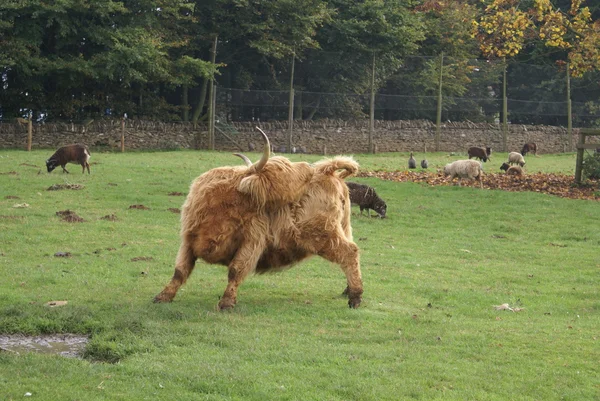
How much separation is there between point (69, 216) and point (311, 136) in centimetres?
2799

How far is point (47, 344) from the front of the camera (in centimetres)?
757

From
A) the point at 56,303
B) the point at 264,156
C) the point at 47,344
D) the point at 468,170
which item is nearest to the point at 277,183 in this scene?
the point at 264,156

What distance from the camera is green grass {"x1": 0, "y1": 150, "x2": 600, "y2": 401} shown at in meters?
6.62

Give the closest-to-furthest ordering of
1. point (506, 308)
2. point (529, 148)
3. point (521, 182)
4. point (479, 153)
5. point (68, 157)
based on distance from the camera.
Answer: point (506, 308)
point (68, 157)
point (521, 182)
point (479, 153)
point (529, 148)

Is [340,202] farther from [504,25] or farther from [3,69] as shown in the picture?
[3,69]

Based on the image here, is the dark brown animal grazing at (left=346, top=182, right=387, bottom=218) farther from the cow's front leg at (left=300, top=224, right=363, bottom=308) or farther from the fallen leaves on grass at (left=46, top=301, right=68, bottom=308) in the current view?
the fallen leaves on grass at (left=46, top=301, right=68, bottom=308)

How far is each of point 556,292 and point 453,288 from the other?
1.48 m

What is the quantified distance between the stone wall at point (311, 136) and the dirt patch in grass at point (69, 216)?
19930 millimetres

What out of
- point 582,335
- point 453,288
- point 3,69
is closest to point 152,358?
point 582,335

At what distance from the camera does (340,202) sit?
9.98 metres

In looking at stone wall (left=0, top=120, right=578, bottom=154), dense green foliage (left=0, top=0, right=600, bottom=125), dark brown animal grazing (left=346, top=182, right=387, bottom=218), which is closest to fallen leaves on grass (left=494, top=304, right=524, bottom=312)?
dark brown animal grazing (left=346, top=182, right=387, bottom=218)

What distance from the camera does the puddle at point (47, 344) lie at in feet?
24.0

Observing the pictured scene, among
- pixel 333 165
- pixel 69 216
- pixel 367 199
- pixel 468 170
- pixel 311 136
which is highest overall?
pixel 311 136

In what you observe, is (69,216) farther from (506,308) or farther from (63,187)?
(506,308)
